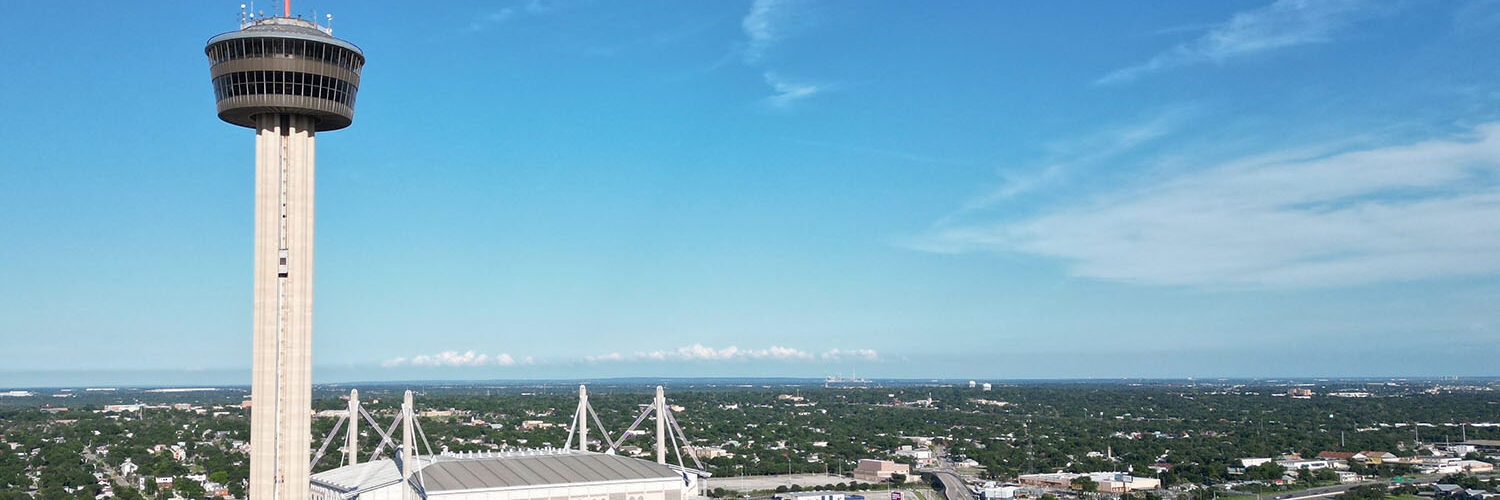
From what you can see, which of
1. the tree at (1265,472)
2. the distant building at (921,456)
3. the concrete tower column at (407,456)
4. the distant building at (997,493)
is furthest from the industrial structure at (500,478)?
Answer: the tree at (1265,472)

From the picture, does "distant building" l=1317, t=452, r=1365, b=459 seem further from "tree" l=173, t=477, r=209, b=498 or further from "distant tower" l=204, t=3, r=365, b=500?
"distant tower" l=204, t=3, r=365, b=500

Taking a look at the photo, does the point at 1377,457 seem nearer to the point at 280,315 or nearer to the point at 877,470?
the point at 877,470

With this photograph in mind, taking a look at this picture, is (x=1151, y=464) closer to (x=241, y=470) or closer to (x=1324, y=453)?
(x=1324, y=453)

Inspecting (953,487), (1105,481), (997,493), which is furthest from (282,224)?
(1105,481)

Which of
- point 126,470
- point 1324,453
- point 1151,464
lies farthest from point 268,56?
point 1324,453

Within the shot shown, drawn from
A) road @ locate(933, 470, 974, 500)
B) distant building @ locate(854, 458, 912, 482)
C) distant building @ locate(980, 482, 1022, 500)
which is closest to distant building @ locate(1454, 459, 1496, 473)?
road @ locate(933, 470, 974, 500)

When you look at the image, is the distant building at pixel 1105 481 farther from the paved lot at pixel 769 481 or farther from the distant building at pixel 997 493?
the paved lot at pixel 769 481
